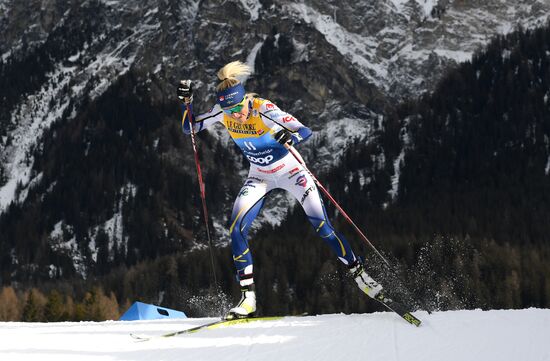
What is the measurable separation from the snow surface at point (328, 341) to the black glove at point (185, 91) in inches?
121

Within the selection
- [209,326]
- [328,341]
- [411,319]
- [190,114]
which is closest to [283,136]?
[190,114]

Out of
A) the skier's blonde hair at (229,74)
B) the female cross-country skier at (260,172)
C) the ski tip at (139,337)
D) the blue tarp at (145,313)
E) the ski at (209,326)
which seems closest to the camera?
the ski tip at (139,337)

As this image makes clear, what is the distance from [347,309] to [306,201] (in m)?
62.1

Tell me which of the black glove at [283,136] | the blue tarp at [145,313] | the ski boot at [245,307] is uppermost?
the black glove at [283,136]

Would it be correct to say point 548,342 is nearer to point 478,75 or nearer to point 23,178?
point 478,75

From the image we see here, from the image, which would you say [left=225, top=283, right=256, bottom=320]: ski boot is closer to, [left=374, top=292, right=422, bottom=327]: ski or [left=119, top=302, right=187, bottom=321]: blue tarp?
[left=374, top=292, right=422, bottom=327]: ski

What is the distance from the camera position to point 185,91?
30.4ft

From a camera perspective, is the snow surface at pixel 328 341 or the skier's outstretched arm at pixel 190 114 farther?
the skier's outstretched arm at pixel 190 114

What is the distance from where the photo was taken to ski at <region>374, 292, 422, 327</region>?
7.64 m

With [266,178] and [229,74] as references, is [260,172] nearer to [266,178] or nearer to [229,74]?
[266,178]

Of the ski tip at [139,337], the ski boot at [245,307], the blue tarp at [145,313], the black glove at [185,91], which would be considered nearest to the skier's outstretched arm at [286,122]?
the black glove at [185,91]

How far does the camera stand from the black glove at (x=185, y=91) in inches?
364

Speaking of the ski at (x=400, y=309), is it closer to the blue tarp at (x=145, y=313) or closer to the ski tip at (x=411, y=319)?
the ski tip at (x=411, y=319)

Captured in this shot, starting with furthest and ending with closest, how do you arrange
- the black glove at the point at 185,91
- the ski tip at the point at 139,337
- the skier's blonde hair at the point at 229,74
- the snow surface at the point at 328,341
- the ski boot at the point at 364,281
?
the black glove at the point at 185,91 → the skier's blonde hair at the point at 229,74 → the ski boot at the point at 364,281 → the ski tip at the point at 139,337 → the snow surface at the point at 328,341
